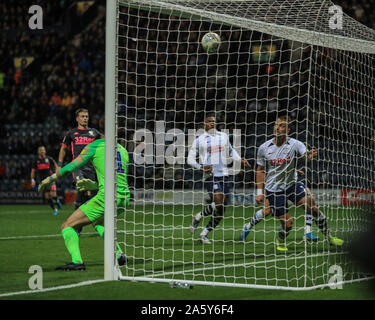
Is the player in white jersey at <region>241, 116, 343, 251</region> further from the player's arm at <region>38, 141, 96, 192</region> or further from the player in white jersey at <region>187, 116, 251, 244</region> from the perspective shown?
the player's arm at <region>38, 141, 96, 192</region>

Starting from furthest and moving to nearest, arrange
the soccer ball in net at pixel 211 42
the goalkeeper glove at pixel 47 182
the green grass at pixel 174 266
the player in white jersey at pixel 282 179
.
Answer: the player in white jersey at pixel 282 179
the soccer ball in net at pixel 211 42
the goalkeeper glove at pixel 47 182
the green grass at pixel 174 266

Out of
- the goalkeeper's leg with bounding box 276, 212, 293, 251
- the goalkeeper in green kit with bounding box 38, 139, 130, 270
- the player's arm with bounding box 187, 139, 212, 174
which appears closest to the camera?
the goalkeeper in green kit with bounding box 38, 139, 130, 270

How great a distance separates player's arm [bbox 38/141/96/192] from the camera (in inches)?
293

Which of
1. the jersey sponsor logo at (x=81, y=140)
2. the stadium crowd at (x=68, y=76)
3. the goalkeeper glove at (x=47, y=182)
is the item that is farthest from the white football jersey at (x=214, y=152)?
the stadium crowd at (x=68, y=76)

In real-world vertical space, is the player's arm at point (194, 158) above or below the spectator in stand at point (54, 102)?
below

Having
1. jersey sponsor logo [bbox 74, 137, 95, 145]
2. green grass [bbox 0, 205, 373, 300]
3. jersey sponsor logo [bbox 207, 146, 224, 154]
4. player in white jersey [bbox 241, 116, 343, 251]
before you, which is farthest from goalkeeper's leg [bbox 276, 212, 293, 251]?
jersey sponsor logo [bbox 74, 137, 95, 145]

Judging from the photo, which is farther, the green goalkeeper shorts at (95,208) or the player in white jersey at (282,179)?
the player in white jersey at (282,179)

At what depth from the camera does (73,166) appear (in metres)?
7.62

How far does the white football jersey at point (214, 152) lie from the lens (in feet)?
36.1

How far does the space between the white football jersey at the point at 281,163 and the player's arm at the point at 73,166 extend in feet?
9.34

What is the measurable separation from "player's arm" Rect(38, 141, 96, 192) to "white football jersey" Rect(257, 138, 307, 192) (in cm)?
285

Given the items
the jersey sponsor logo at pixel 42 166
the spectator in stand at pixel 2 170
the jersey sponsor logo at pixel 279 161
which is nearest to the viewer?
the jersey sponsor logo at pixel 279 161

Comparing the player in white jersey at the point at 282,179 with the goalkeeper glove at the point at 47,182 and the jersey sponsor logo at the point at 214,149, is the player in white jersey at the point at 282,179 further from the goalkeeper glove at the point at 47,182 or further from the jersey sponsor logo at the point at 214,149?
the goalkeeper glove at the point at 47,182
